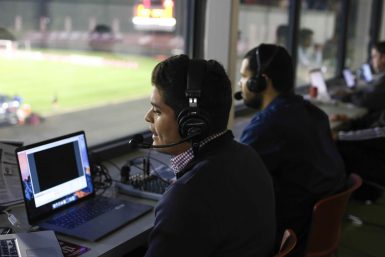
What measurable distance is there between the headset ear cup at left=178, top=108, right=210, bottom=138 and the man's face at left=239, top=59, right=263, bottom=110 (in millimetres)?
1096

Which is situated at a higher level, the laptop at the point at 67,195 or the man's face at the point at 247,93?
the man's face at the point at 247,93

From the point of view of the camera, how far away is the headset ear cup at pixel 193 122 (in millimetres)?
1279

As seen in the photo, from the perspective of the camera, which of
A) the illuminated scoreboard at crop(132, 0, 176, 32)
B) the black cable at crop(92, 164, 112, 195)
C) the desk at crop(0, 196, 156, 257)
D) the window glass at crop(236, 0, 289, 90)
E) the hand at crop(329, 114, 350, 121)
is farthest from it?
the window glass at crop(236, 0, 289, 90)

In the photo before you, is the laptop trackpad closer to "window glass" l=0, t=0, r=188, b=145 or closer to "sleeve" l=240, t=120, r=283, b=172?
"window glass" l=0, t=0, r=188, b=145

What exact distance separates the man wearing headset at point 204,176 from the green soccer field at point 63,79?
0.63 feet

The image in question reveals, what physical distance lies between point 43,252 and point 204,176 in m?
0.53

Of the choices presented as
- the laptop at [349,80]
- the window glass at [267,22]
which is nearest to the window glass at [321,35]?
the window glass at [267,22]

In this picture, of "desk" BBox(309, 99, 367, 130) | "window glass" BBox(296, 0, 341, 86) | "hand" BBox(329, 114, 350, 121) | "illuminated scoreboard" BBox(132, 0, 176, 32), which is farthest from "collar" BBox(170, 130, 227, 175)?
"window glass" BBox(296, 0, 341, 86)

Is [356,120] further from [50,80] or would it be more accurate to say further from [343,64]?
[50,80]

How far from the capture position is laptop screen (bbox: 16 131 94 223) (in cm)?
167

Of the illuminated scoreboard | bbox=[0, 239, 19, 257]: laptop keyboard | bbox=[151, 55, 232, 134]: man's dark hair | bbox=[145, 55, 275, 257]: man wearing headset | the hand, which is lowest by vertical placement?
the hand

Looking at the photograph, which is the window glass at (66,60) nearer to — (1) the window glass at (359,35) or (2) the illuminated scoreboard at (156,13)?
(2) the illuminated scoreboard at (156,13)

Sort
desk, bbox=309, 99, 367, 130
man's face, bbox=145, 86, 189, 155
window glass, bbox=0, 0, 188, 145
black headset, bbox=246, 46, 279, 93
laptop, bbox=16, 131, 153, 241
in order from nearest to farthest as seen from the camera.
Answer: man's face, bbox=145, 86, 189, 155
laptop, bbox=16, 131, 153, 241
black headset, bbox=246, 46, 279, 93
window glass, bbox=0, 0, 188, 145
desk, bbox=309, 99, 367, 130

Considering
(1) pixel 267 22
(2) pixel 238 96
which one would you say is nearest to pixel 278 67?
(2) pixel 238 96
